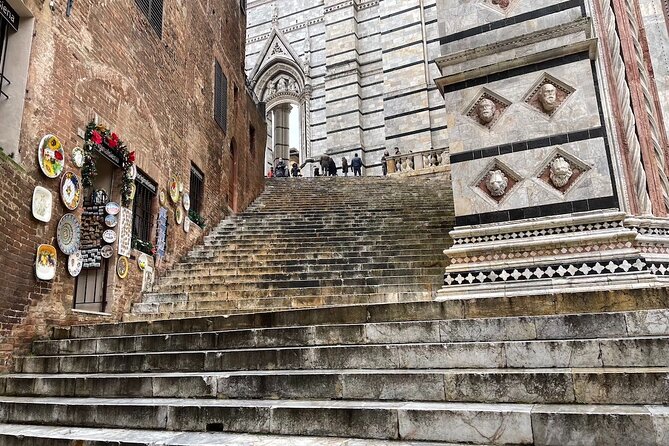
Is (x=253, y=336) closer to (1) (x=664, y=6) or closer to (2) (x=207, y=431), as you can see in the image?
(2) (x=207, y=431)

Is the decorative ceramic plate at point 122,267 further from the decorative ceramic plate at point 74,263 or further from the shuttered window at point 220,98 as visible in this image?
the shuttered window at point 220,98

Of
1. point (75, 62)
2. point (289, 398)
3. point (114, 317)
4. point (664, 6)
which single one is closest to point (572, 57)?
point (664, 6)

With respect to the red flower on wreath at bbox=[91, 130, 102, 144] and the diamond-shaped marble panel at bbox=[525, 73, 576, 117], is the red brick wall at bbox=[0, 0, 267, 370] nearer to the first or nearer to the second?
the red flower on wreath at bbox=[91, 130, 102, 144]

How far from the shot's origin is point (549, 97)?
5.89 meters

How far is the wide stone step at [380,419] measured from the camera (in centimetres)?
250

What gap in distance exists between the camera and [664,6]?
816 cm

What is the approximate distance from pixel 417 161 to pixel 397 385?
625 inches

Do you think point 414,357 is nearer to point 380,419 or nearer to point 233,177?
point 380,419

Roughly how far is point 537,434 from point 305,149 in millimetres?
23783

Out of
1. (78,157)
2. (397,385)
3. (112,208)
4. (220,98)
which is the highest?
(220,98)

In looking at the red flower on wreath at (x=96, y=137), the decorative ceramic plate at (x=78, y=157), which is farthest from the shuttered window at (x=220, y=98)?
the decorative ceramic plate at (x=78, y=157)

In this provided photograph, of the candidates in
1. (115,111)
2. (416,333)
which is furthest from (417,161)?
(416,333)

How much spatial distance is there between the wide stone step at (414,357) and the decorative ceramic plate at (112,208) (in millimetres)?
3375

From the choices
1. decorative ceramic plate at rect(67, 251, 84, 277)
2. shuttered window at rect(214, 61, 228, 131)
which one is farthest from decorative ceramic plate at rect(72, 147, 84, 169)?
shuttered window at rect(214, 61, 228, 131)
